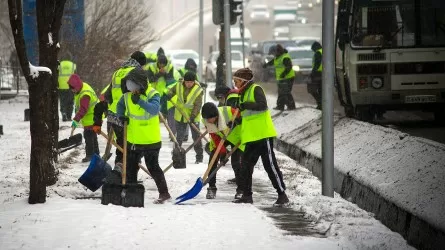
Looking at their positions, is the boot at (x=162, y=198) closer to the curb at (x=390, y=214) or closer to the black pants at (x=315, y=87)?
the curb at (x=390, y=214)

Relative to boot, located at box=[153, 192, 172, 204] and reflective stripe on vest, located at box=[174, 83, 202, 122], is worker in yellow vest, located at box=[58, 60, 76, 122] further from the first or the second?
boot, located at box=[153, 192, 172, 204]

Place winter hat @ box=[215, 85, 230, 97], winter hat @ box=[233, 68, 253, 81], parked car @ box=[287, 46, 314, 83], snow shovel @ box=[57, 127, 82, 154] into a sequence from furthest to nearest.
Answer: parked car @ box=[287, 46, 314, 83], snow shovel @ box=[57, 127, 82, 154], winter hat @ box=[215, 85, 230, 97], winter hat @ box=[233, 68, 253, 81]

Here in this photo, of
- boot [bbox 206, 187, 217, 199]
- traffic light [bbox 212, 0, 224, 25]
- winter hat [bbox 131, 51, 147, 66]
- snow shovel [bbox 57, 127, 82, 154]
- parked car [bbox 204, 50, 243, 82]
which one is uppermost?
traffic light [bbox 212, 0, 224, 25]

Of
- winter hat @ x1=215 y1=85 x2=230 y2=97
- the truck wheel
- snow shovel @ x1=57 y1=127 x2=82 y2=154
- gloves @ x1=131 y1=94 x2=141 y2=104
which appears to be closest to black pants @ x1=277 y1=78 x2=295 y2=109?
the truck wheel

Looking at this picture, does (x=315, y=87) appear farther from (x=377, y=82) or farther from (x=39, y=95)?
(x=39, y=95)

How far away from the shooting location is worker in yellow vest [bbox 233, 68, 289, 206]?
38.4 ft

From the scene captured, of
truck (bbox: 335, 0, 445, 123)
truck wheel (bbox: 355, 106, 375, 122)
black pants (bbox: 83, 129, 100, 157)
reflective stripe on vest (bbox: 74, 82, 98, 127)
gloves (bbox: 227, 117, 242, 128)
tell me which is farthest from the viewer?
truck wheel (bbox: 355, 106, 375, 122)

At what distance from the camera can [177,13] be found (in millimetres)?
107938

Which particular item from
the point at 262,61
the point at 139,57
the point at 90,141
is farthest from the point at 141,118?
the point at 262,61

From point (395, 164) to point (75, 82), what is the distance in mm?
6222

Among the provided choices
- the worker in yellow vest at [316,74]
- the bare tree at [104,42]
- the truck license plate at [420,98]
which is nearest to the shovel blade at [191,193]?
the truck license plate at [420,98]

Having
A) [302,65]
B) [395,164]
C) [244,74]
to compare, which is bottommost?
[302,65]

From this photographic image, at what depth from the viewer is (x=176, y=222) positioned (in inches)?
396

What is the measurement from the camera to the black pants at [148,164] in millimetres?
11755
